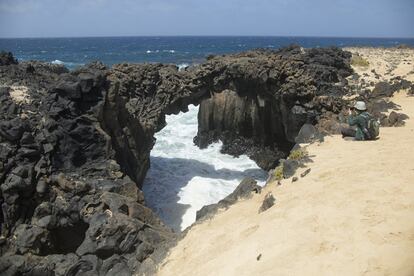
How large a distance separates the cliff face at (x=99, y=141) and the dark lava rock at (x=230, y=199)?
1074 mm

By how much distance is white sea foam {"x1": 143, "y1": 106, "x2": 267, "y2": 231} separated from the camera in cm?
1770

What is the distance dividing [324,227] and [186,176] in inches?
543

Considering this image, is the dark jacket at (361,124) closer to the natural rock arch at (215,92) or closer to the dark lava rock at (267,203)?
the dark lava rock at (267,203)

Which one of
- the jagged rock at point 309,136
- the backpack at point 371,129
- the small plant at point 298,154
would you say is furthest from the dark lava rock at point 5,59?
the backpack at point 371,129

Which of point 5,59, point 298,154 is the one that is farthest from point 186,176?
point 298,154

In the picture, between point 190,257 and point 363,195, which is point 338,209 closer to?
point 363,195

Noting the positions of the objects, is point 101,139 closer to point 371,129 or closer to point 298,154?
point 298,154

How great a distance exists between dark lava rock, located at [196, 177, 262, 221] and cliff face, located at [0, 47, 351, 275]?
1074 mm

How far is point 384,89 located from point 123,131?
12005mm

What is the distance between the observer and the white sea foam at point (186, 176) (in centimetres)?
1770

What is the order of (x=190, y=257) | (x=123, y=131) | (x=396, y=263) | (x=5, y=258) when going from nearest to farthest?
(x=396, y=263), (x=190, y=257), (x=5, y=258), (x=123, y=131)

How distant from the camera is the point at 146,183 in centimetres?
1980

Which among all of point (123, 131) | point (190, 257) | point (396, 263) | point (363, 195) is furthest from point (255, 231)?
point (123, 131)

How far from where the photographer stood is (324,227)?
7582mm
